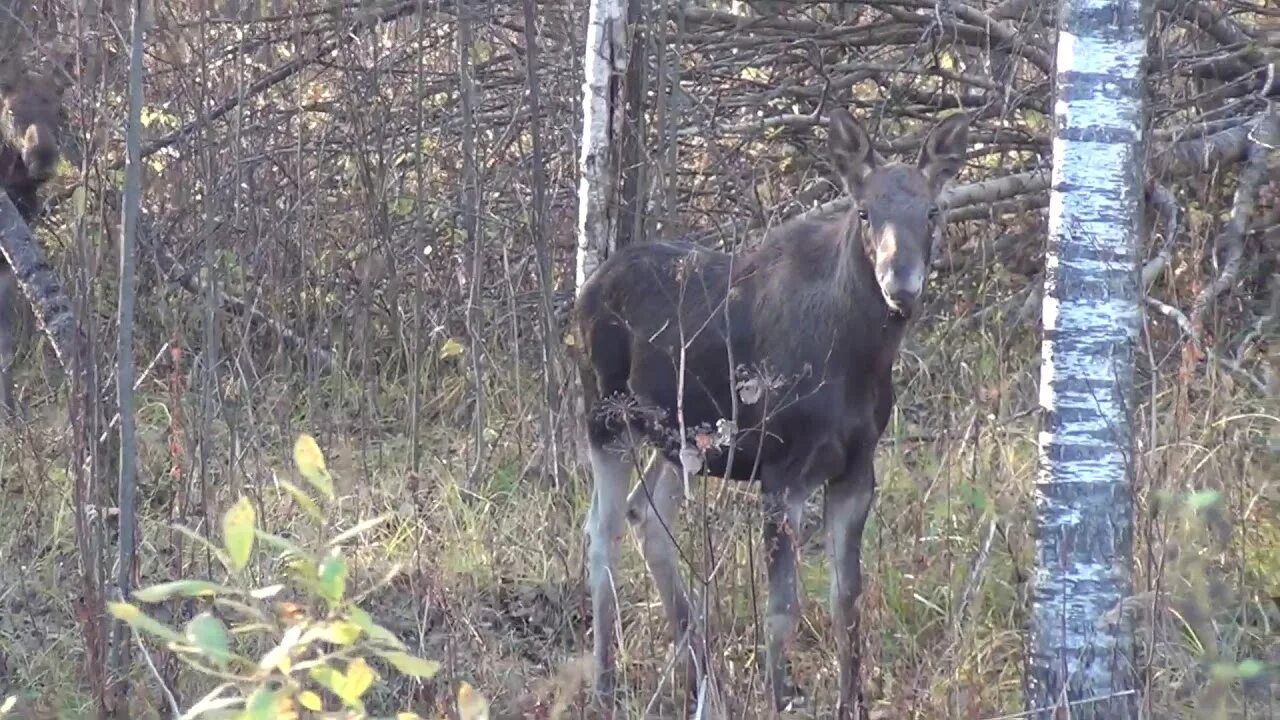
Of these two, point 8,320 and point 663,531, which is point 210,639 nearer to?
point 663,531

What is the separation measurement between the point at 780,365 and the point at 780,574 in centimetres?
81

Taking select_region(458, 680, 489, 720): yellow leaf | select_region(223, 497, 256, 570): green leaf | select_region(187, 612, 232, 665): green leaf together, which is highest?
select_region(223, 497, 256, 570): green leaf

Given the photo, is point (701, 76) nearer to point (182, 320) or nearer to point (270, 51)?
point (270, 51)

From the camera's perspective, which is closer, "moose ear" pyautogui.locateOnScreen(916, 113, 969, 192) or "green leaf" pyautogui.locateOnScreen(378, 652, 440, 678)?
"green leaf" pyautogui.locateOnScreen(378, 652, 440, 678)

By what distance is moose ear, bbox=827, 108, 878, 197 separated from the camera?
21.6 ft

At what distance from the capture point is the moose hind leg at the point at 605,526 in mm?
6922

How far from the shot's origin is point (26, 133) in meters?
10.4

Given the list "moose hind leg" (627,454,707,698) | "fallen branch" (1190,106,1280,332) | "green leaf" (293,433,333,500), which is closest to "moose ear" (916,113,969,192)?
"moose hind leg" (627,454,707,698)

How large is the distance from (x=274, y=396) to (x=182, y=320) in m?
1.21

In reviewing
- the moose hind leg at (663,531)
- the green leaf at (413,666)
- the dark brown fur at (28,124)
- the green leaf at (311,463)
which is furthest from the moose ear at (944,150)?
the dark brown fur at (28,124)

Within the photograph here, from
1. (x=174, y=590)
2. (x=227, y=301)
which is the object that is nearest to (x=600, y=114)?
(x=227, y=301)

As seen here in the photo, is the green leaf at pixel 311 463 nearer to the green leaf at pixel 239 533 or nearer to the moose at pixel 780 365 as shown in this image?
the green leaf at pixel 239 533

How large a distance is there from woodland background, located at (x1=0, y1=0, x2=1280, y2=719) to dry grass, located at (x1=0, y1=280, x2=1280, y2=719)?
1.1 inches

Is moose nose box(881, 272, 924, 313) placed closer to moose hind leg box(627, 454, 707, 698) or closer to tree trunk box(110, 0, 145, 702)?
moose hind leg box(627, 454, 707, 698)
